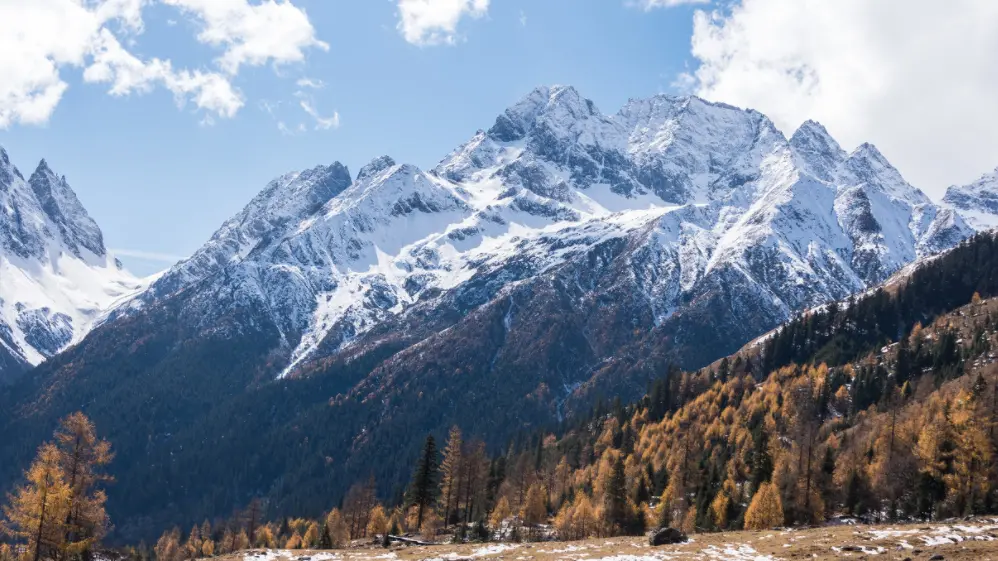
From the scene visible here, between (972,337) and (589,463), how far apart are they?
8041 centimetres

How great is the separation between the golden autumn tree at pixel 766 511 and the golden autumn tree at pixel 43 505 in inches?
2402

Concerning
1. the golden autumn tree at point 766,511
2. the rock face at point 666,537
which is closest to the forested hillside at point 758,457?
the golden autumn tree at point 766,511

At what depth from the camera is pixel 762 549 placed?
4588cm

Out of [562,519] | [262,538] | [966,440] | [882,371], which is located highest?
[882,371]

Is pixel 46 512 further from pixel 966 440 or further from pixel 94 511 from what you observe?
pixel 966 440

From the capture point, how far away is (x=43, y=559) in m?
59.1

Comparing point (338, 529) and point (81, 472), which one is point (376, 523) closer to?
point (338, 529)

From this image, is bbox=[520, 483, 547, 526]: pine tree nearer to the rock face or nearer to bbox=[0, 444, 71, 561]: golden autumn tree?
the rock face

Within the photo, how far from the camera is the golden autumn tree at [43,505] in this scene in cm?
5384

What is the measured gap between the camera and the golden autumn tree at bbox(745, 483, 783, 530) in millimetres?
75750

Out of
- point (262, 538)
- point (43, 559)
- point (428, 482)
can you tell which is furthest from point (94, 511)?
point (262, 538)

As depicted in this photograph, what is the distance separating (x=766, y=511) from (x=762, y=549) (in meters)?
34.1

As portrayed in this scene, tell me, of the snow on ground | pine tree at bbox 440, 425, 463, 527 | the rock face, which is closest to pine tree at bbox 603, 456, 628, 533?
pine tree at bbox 440, 425, 463, 527

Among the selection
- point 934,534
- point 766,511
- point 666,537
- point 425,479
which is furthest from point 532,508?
point 934,534
